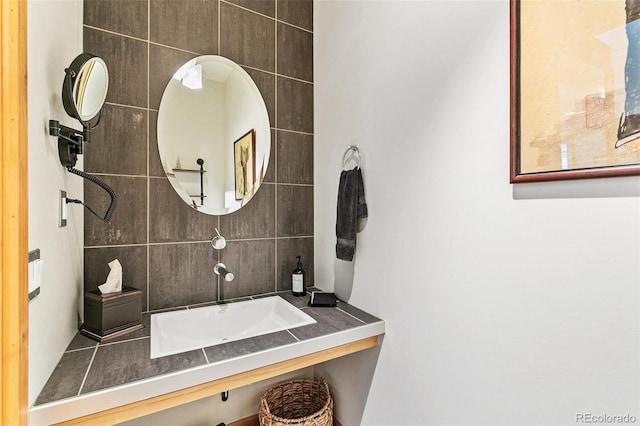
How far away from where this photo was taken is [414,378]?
125cm

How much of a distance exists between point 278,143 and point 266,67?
0.46 metres

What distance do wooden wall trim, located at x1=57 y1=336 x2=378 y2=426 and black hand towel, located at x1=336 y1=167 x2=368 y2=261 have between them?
45 cm

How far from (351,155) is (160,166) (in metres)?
1.00

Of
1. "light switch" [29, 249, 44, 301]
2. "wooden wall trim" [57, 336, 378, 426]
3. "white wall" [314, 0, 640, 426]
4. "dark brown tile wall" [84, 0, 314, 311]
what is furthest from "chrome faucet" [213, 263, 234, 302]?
"light switch" [29, 249, 44, 301]

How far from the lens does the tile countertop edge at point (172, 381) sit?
835 mm

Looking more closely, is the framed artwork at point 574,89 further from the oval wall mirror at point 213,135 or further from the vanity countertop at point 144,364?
the oval wall mirror at point 213,135

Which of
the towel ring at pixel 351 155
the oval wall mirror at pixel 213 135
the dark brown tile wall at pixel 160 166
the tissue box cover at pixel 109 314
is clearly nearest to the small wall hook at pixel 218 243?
the dark brown tile wall at pixel 160 166

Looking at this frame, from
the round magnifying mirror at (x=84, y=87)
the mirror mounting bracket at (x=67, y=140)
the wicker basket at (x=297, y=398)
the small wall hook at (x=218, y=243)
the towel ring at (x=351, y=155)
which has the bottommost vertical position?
the wicker basket at (x=297, y=398)
